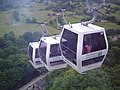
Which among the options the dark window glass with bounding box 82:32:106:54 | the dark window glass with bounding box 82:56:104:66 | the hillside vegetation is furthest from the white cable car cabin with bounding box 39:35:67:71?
the hillside vegetation

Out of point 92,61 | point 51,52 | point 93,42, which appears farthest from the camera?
point 51,52

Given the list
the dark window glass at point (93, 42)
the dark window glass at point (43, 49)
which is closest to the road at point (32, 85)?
the dark window glass at point (43, 49)

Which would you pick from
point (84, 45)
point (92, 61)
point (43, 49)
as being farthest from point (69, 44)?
point (43, 49)

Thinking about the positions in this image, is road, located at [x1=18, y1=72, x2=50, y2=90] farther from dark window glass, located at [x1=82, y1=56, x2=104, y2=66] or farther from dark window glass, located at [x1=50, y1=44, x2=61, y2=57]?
dark window glass, located at [x1=82, y1=56, x2=104, y2=66]

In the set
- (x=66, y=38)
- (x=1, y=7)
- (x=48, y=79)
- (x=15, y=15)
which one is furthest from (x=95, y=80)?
(x=1, y=7)

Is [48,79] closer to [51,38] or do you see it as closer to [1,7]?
[51,38]

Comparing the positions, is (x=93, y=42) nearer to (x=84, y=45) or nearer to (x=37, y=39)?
(x=84, y=45)
